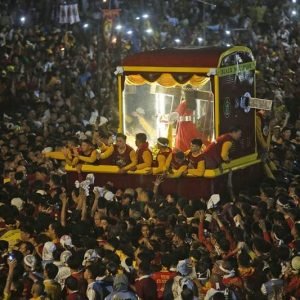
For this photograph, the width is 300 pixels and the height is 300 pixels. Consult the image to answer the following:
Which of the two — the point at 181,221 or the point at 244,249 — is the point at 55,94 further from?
the point at 244,249

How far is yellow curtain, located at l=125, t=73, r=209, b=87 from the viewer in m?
19.0

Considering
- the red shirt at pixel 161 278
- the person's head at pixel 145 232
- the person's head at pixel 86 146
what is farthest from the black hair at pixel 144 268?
the person's head at pixel 86 146

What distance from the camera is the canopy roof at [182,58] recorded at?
1888 centimetres

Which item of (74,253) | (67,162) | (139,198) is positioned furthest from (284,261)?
(67,162)

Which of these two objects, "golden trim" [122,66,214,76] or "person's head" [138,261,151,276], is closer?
"person's head" [138,261,151,276]

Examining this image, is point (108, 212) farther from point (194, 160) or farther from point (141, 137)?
point (141, 137)

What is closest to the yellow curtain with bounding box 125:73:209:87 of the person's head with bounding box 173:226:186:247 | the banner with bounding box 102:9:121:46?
the person's head with bounding box 173:226:186:247

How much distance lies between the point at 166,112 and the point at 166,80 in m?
1.14

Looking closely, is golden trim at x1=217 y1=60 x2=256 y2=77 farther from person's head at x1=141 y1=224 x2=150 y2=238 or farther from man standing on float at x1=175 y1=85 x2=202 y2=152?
person's head at x1=141 y1=224 x2=150 y2=238

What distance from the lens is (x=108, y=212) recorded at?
16.1 m

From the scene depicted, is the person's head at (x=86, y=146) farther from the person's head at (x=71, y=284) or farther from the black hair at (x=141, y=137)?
the person's head at (x=71, y=284)

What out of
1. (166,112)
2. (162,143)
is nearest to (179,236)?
(162,143)

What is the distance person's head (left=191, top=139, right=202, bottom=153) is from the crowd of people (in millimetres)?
517

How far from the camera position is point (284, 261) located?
42.2ft
